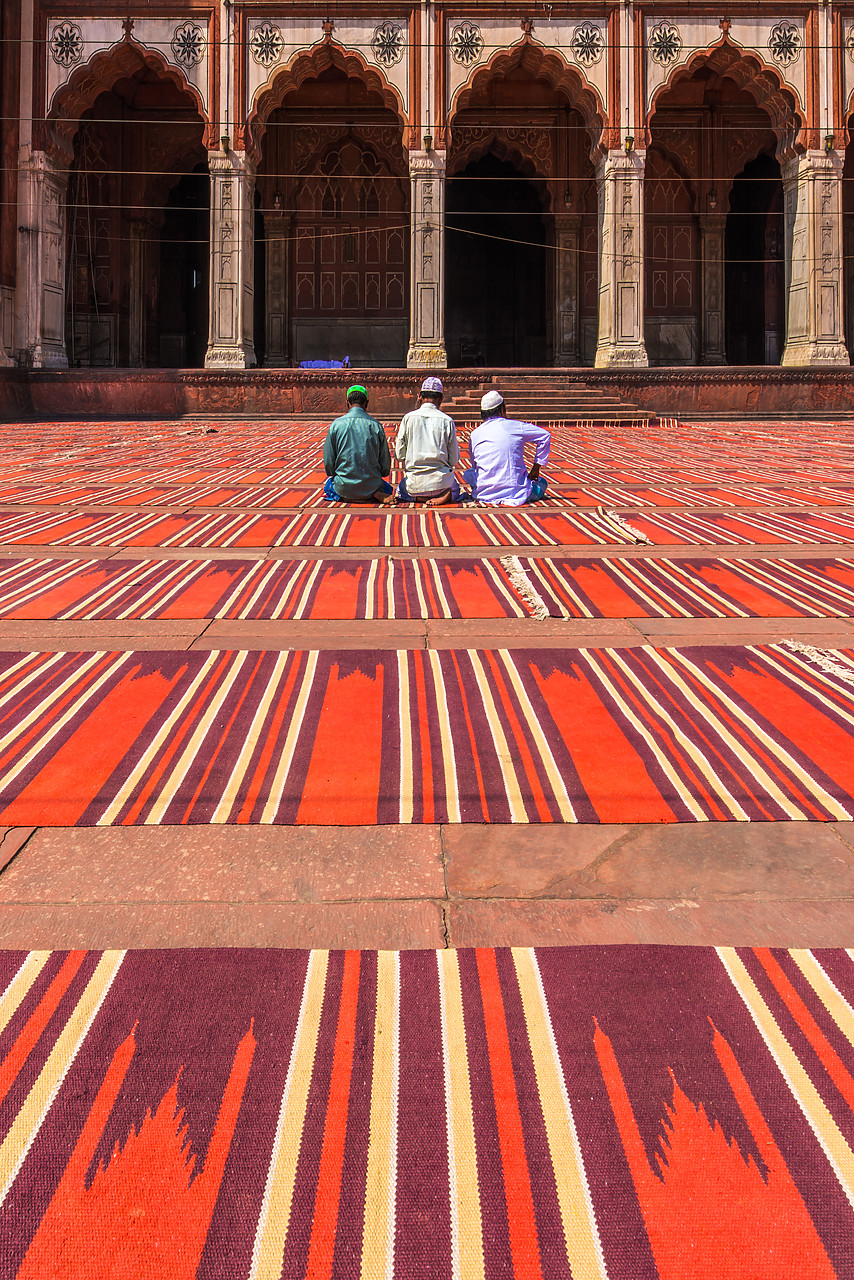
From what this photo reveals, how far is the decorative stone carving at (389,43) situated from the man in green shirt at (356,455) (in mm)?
9061

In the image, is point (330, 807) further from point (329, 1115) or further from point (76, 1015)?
point (329, 1115)

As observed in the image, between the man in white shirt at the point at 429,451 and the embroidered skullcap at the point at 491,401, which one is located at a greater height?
the embroidered skullcap at the point at 491,401

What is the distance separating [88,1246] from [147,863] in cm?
71

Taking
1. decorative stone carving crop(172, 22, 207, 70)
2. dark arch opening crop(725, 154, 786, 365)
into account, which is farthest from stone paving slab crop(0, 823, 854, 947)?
dark arch opening crop(725, 154, 786, 365)

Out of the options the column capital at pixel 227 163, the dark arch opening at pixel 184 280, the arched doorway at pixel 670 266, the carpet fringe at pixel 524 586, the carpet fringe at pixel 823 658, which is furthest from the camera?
the dark arch opening at pixel 184 280

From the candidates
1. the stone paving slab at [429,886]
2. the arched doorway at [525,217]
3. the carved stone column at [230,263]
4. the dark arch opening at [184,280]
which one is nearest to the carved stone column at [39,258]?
the carved stone column at [230,263]

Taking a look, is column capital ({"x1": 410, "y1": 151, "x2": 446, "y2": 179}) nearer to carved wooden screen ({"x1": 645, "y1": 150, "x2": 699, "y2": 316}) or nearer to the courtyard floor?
carved wooden screen ({"x1": 645, "y1": 150, "x2": 699, "y2": 316})

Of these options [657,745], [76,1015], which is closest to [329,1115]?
[76,1015]

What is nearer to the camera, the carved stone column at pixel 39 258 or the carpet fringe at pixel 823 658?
the carpet fringe at pixel 823 658

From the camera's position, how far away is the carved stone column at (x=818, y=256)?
12.0 metres

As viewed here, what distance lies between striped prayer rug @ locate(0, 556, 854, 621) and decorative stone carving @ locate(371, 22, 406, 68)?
10.8 m

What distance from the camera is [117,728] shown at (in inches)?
78.8

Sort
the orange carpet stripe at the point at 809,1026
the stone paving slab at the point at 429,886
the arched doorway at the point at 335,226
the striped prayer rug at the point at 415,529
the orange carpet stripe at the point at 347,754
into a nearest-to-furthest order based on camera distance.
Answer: the orange carpet stripe at the point at 809,1026 < the stone paving slab at the point at 429,886 < the orange carpet stripe at the point at 347,754 < the striped prayer rug at the point at 415,529 < the arched doorway at the point at 335,226

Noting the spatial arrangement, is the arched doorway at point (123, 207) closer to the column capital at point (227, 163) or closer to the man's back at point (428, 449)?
the column capital at point (227, 163)
